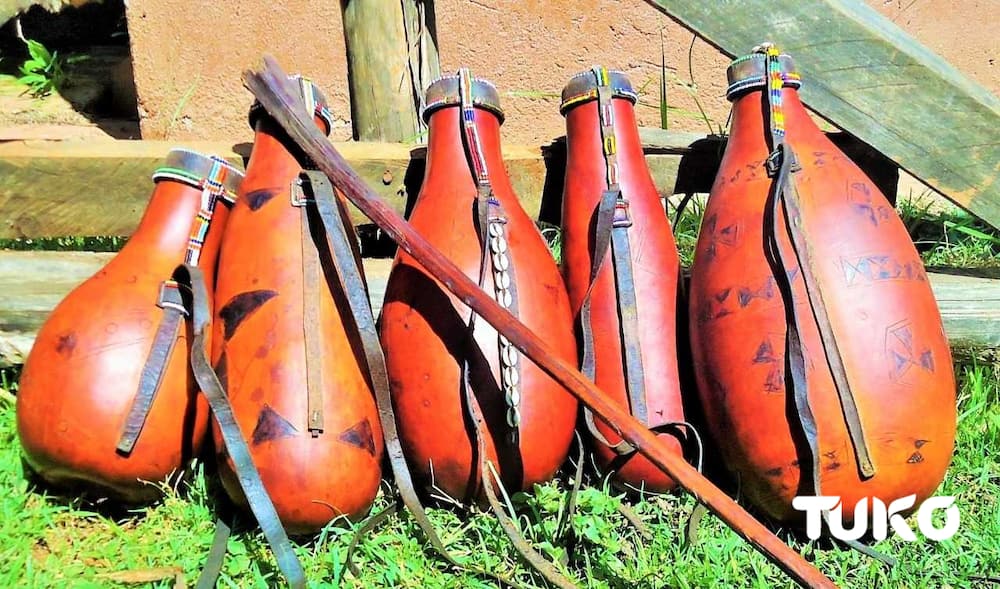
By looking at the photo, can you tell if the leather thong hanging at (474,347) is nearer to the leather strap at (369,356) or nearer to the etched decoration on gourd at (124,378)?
the leather strap at (369,356)

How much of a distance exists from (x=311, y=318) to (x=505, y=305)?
1.28 feet

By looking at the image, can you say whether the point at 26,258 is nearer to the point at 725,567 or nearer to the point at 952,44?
the point at 725,567

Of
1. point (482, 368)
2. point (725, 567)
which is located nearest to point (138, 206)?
point (482, 368)

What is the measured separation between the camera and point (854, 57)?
2.04 m

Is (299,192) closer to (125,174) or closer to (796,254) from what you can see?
(125,174)

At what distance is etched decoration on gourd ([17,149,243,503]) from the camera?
170 centimetres

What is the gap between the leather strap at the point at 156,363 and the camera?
1.69 metres

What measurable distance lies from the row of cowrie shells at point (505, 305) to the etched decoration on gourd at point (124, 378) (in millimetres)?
645

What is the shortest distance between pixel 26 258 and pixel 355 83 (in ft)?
3.24

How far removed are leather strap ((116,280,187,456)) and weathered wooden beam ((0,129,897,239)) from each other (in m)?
0.53

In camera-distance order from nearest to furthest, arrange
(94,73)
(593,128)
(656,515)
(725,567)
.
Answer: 1. (725,567)
2. (656,515)
3. (593,128)
4. (94,73)

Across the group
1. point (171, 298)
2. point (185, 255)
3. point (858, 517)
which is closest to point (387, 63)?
point (185, 255)

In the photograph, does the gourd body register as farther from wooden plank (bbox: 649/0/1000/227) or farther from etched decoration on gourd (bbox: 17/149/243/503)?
etched decoration on gourd (bbox: 17/149/243/503)

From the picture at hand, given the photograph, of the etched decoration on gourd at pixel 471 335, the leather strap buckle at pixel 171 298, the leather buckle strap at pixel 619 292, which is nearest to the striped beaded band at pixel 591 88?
the leather buckle strap at pixel 619 292
